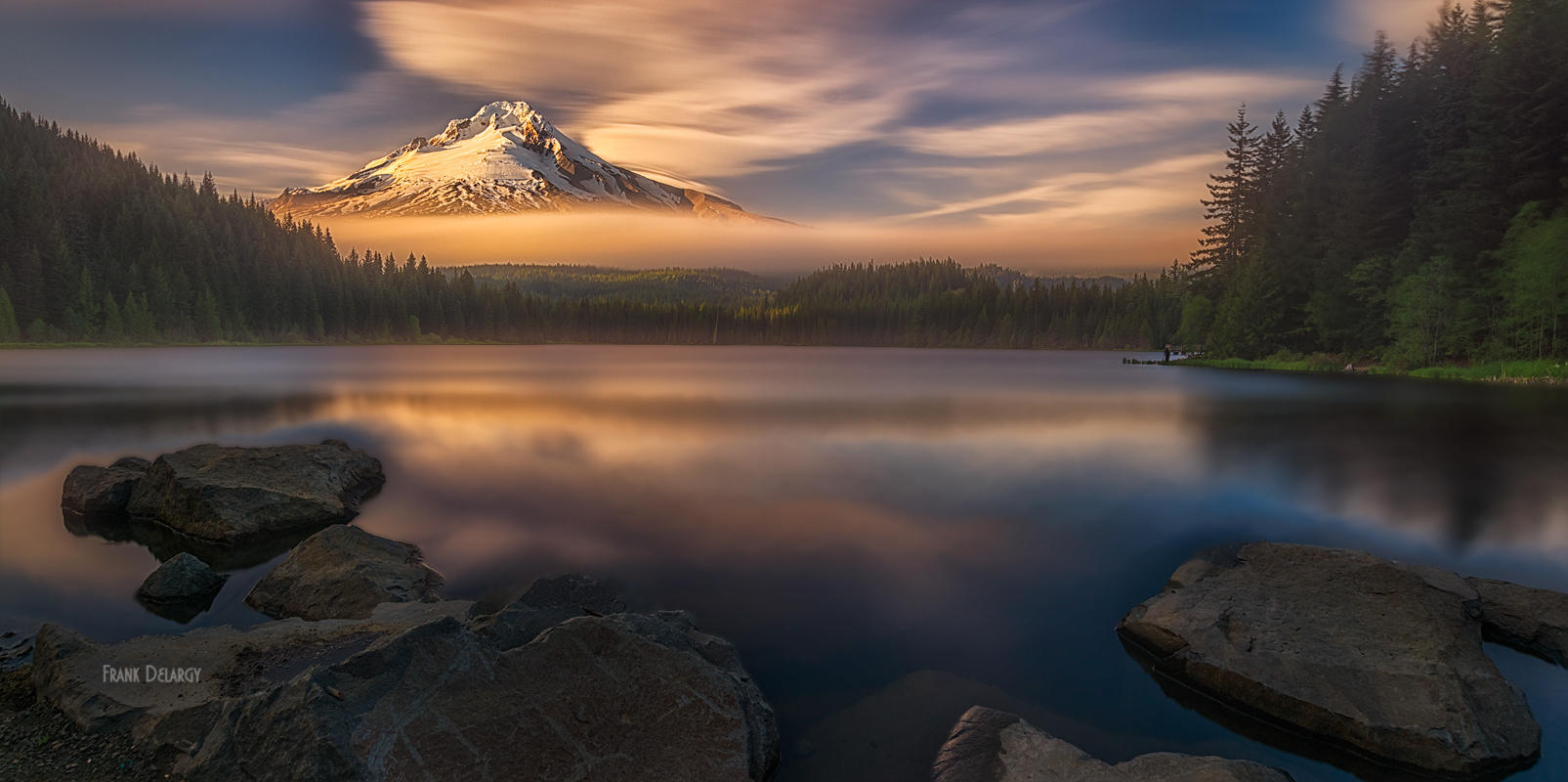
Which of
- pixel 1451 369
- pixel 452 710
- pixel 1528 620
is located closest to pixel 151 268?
pixel 452 710

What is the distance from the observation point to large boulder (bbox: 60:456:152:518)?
17.4 metres

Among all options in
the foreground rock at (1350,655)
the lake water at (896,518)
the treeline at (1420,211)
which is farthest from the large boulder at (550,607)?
the treeline at (1420,211)

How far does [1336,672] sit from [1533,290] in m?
63.7

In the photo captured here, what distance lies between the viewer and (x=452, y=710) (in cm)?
623

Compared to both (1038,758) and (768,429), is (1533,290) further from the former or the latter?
(1038,758)

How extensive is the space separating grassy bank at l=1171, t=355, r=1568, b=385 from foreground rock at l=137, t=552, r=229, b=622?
74041 millimetres

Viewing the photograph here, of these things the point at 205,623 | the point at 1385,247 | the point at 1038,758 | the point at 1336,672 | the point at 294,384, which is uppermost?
the point at 1385,247

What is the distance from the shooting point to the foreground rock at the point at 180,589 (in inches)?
475

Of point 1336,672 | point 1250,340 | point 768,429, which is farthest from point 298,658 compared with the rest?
point 1250,340

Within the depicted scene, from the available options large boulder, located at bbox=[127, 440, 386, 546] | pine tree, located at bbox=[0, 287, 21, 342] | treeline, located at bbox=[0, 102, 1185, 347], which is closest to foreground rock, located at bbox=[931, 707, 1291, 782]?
large boulder, located at bbox=[127, 440, 386, 546]

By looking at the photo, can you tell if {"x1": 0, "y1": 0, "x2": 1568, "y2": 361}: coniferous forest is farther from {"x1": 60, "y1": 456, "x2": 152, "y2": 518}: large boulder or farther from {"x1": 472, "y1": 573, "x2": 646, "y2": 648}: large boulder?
{"x1": 60, "y1": 456, "x2": 152, "y2": 518}: large boulder

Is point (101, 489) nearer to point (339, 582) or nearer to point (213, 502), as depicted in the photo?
point (213, 502)

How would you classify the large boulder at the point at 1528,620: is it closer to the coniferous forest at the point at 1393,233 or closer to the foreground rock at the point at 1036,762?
the foreground rock at the point at 1036,762

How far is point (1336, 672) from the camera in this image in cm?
844
